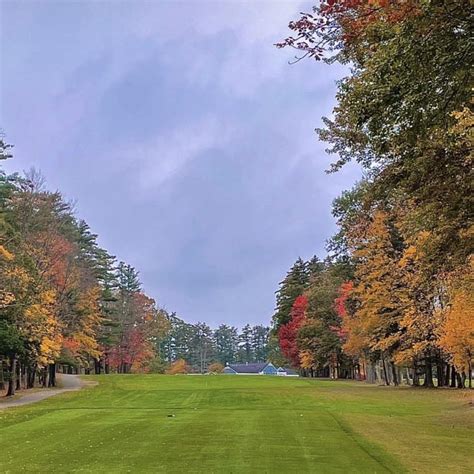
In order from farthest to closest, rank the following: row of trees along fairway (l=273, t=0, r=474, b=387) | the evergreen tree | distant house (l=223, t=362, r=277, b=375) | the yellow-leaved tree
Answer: distant house (l=223, t=362, r=277, b=375)
the evergreen tree
the yellow-leaved tree
row of trees along fairway (l=273, t=0, r=474, b=387)

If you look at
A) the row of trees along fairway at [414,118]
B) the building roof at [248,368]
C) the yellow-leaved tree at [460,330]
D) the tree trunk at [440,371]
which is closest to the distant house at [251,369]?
the building roof at [248,368]

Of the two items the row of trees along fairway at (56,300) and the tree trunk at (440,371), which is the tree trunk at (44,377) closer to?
the row of trees along fairway at (56,300)

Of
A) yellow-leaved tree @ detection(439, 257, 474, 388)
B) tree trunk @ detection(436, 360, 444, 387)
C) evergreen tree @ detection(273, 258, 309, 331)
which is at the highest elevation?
evergreen tree @ detection(273, 258, 309, 331)

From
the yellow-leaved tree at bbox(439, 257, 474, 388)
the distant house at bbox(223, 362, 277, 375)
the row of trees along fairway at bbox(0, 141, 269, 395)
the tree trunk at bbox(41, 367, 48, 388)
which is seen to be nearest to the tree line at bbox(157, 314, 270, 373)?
the distant house at bbox(223, 362, 277, 375)

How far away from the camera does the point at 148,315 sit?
72188 mm

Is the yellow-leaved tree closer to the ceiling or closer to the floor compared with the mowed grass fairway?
closer to the ceiling

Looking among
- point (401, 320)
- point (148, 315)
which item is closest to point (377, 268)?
point (401, 320)

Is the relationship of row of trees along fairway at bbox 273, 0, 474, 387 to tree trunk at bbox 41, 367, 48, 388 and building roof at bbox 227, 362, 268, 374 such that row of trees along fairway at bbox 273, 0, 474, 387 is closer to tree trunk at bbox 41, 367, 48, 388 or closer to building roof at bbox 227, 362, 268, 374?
tree trunk at bbox 41, 367, 48, 388

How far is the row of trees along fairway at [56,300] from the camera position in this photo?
3103 centimetres

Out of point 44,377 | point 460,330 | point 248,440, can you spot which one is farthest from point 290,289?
point 248,440

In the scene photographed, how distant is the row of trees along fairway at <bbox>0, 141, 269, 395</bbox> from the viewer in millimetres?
31031

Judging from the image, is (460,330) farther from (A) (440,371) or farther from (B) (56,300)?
(B) (56,300)

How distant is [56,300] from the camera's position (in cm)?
4306

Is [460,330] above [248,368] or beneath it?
beneath
